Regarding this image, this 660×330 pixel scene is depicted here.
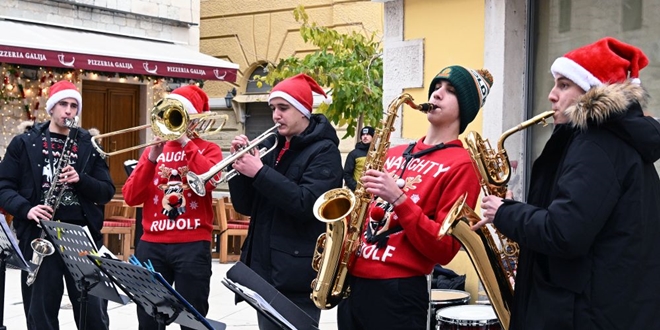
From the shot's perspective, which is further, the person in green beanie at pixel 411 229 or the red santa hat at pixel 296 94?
the red santa hat at pixel 296 94

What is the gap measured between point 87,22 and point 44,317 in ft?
34.6

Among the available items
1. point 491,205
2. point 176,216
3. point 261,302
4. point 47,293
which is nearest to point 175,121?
point 176,216

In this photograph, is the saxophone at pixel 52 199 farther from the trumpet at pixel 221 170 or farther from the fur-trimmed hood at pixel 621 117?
the fur-trimmed hood at pixel 621 117

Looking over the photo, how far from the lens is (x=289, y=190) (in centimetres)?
443

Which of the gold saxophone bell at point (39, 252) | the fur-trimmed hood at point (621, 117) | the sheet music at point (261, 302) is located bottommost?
the gold saxophone bell at point (39, 252)

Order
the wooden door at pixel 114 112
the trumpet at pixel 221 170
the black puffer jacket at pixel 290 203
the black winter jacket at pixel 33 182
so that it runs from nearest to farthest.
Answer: the black puffer jacket at pixel 290 203, the trumpet at pixel 221 170, the black winter jacket at pixel 33 182, the wooden door at pixel 114 112

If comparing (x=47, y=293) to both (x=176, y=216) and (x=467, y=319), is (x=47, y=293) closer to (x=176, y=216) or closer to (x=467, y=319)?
(x=176, y=216)

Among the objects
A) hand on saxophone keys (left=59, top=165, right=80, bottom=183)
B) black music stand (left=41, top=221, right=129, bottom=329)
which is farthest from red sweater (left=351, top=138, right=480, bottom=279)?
hand on saxophone keys (left=59, top=165, right=80, bottom=183)

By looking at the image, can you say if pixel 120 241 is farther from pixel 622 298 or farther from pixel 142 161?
pixel 622 298

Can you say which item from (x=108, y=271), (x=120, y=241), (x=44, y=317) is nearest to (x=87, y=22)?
(x=120, y=241)

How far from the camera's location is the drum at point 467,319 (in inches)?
178

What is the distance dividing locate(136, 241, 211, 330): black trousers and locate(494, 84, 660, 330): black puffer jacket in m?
2.41

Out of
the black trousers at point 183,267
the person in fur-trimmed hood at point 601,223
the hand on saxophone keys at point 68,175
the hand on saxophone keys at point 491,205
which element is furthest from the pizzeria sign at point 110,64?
the person in fur-trimmed hood at point 601,223

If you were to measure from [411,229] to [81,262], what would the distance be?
1843 mm
